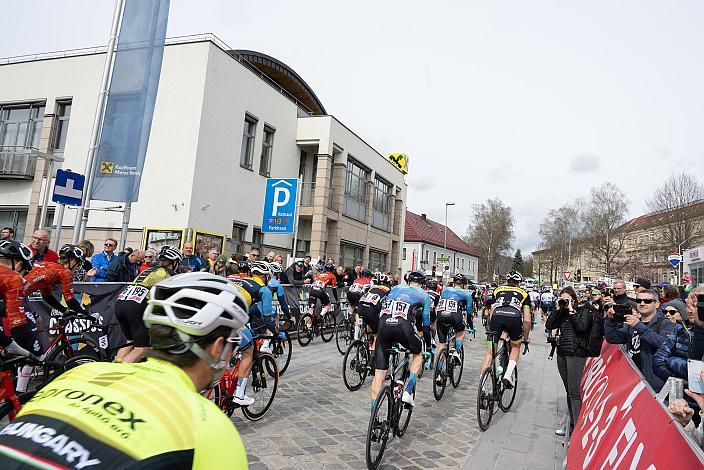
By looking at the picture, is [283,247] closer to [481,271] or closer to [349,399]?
[349,399]

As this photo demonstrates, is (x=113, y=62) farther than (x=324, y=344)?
No

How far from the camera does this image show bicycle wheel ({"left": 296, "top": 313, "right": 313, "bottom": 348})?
41.1 ft

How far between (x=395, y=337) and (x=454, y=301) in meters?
3.42

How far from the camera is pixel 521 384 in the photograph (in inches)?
395

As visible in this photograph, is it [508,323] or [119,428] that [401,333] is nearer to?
[508,323]

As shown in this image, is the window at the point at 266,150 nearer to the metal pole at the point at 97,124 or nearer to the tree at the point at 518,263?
the metal pole at the point at 97,124

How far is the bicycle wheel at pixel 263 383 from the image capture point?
6.34m

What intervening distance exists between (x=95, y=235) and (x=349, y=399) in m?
14.2

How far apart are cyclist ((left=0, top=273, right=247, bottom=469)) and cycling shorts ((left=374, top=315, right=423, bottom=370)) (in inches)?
182

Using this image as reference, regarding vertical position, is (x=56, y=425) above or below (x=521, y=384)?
above

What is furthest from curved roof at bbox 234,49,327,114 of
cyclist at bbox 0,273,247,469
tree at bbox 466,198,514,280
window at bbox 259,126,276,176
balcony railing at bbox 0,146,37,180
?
tree at bbox 466,198,514,280

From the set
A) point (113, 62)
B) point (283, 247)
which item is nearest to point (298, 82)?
point (283, 247)

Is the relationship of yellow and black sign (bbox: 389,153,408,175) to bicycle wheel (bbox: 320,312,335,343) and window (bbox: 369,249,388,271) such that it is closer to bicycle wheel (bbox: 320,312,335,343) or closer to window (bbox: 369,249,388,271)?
window (bbox: 369,249,388,271)

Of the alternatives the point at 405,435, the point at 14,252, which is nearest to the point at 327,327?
the point at 405,435
